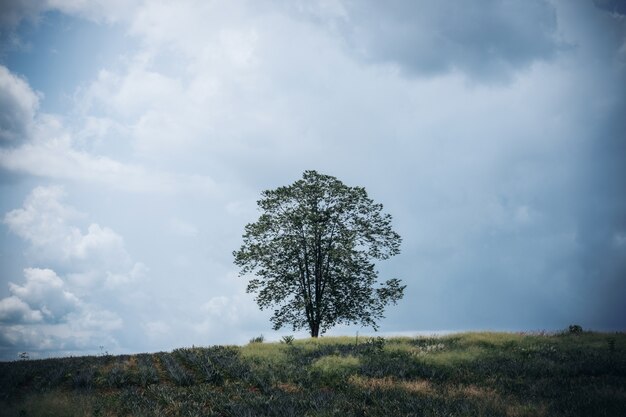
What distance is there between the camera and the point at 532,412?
339 inches

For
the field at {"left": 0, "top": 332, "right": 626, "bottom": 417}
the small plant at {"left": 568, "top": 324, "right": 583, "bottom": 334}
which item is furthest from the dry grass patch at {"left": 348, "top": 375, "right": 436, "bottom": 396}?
the small plant at {"left": 568, "top": 324, "right": 583, "bottom": 334}

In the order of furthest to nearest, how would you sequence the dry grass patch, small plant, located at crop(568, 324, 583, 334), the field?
1. small plant, located at crop(568, 324, 583, 334)
2. the dry grass patch
3. the field

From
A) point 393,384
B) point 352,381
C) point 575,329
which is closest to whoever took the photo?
point 393,384

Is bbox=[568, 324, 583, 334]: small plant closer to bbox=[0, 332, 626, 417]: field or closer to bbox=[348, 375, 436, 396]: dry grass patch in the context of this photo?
bbox=[0, 332, 626, 417]: field

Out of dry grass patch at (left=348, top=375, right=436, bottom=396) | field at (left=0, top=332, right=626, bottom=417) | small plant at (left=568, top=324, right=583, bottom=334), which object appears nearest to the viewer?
field at (left=0, top=332, right=626, bottom=417)

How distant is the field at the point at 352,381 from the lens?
9.34 metres

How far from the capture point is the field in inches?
368

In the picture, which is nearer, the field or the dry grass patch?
the field

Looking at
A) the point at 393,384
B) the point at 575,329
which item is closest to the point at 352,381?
the point at 393,384

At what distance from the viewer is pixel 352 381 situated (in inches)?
501

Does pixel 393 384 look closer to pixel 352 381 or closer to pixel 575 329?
pixel 352 381

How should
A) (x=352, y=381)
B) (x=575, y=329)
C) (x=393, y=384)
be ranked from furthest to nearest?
(x=575, y=329), (x=352, y=381), (x=393, y=384)

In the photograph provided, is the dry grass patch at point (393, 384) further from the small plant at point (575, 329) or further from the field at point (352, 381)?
the small plant at point (575, 329)

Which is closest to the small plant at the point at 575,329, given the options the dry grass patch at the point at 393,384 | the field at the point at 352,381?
the field at the point at 352,381
